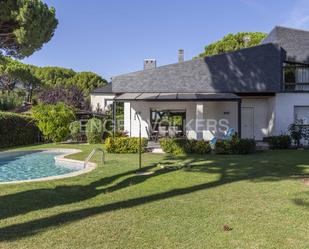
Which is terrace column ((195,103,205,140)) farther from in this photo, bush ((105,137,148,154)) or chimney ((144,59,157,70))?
chimney ((144,59,157,70))

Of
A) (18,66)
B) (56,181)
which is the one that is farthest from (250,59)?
(18,66)

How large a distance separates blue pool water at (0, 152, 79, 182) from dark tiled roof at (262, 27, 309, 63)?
1994 cm

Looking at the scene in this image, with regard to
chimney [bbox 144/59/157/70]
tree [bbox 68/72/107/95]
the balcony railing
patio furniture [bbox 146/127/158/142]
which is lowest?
patio furniture [bbox 146/127/158/142]

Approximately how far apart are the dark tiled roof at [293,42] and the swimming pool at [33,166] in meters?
19.5

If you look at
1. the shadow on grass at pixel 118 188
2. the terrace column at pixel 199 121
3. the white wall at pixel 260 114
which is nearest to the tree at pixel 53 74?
the terrace column at pixel 199 121

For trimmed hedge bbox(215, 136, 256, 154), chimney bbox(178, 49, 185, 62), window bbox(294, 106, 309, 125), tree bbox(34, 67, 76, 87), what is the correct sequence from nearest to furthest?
trimmed hedge bbox(215, 136, 256, 154) → window bbox(294, 106, 309, 125) → chimney bbox(178, 49, 185, 62) → tree bbox(34, 67, 76, 87)

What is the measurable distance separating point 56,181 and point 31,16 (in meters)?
7.11

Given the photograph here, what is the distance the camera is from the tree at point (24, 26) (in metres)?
13.5

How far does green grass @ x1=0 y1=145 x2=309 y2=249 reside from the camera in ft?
20.0

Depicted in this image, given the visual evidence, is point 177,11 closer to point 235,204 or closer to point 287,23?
point 287,23

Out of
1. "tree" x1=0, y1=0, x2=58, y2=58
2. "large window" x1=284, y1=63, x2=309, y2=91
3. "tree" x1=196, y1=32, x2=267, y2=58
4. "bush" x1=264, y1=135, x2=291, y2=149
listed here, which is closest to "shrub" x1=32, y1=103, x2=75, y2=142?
"tree" x1=0, y1=0, x2=58, y2=58

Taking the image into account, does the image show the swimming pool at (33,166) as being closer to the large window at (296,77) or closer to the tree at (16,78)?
the large window at (296,77)

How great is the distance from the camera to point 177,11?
27.1 metres

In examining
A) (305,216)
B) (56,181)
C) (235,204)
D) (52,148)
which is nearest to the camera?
(305,216)
